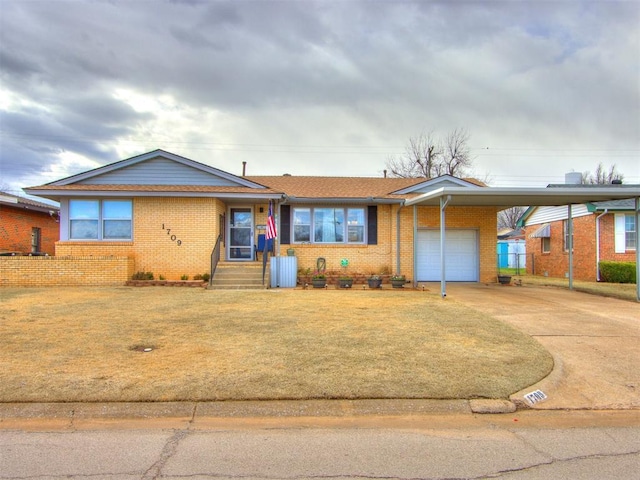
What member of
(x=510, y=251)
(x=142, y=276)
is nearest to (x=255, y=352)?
(x=142, y=276)

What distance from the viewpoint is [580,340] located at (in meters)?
7.32

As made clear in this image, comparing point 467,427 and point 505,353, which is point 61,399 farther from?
point 505,353

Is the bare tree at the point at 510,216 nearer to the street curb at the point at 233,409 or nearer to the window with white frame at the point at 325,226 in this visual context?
the window with white frame at the point at 325,226

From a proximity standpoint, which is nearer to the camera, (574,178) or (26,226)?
(26,226)

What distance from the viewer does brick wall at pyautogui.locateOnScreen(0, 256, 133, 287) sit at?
48.1 ft

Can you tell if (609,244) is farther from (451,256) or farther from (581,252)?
(451,256)

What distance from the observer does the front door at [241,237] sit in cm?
1734

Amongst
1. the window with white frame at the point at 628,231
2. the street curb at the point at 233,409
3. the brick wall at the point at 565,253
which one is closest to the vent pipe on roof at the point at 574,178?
the brick wall at the point at 565,253

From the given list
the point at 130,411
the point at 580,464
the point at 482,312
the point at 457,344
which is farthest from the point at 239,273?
the point at 580,464

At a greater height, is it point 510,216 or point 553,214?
point 510,216

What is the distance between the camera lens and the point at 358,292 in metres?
13.8

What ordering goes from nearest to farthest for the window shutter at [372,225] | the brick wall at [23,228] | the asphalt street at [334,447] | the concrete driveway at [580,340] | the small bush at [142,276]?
the asphalt street at [334,447], the concrete driveway at [580,340], the small bush at [142,276], the window shutter at [372,225], the brick wall at [23,228]

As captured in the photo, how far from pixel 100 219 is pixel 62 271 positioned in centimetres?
223

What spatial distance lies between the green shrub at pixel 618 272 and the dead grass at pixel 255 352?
498 inches
